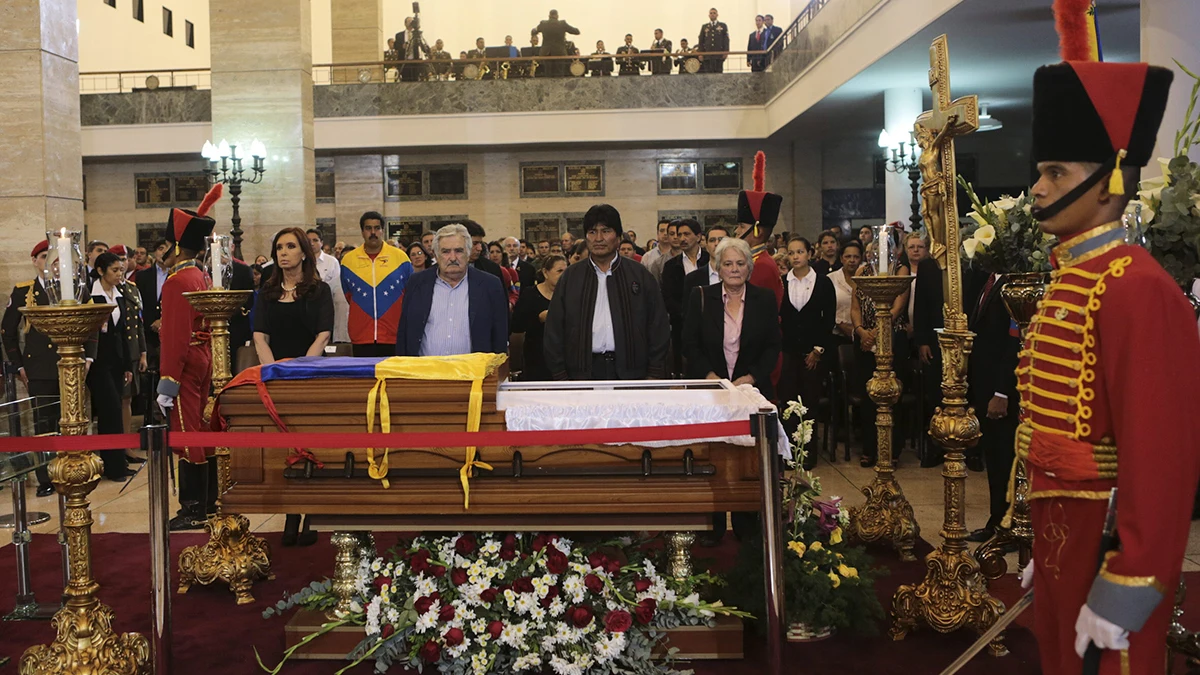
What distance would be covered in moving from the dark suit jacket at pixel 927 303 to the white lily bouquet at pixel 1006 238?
102 inches

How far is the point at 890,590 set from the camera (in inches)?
189

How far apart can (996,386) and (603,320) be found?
2096 millimetres

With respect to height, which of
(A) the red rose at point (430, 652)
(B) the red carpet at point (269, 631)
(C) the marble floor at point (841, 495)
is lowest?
(B) the red carpet at point (269, 631)

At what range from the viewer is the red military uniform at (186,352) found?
5324 millimetres

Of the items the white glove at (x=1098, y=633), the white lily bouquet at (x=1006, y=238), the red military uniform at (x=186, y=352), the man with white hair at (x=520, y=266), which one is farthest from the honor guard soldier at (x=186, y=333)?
the white glove at (x=1098, y=633)

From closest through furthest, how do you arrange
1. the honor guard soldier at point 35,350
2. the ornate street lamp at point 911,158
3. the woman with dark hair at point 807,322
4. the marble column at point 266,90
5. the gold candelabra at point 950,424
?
1. the gold candelabra at point 950,424
2. the honor guard soldier at point 35,350
3. the woman with dark hair at point 807,322
4. the ornate street lamp at point 911,158
5. the marble column at point 266,90

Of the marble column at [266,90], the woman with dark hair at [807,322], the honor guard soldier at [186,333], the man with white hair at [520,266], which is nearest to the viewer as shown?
the honor guard soldier at [186,333]

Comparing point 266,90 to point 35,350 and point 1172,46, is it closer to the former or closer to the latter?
point 35,350

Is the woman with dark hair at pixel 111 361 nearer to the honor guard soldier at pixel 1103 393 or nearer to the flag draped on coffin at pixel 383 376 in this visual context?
the flag draped on coffin at pixel 383 376

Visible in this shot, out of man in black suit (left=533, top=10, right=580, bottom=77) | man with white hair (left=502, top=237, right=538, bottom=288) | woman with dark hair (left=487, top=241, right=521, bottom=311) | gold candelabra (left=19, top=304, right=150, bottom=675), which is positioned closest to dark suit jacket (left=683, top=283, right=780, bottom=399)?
gold candelabra (left=19, top=304, right=150, bottom=675)

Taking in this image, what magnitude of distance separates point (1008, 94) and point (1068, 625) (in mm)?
15056

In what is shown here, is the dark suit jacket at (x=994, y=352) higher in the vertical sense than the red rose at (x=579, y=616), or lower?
higher

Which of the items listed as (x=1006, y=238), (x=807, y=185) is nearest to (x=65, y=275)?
(x=1006, y=238)

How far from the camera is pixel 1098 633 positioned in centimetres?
206
